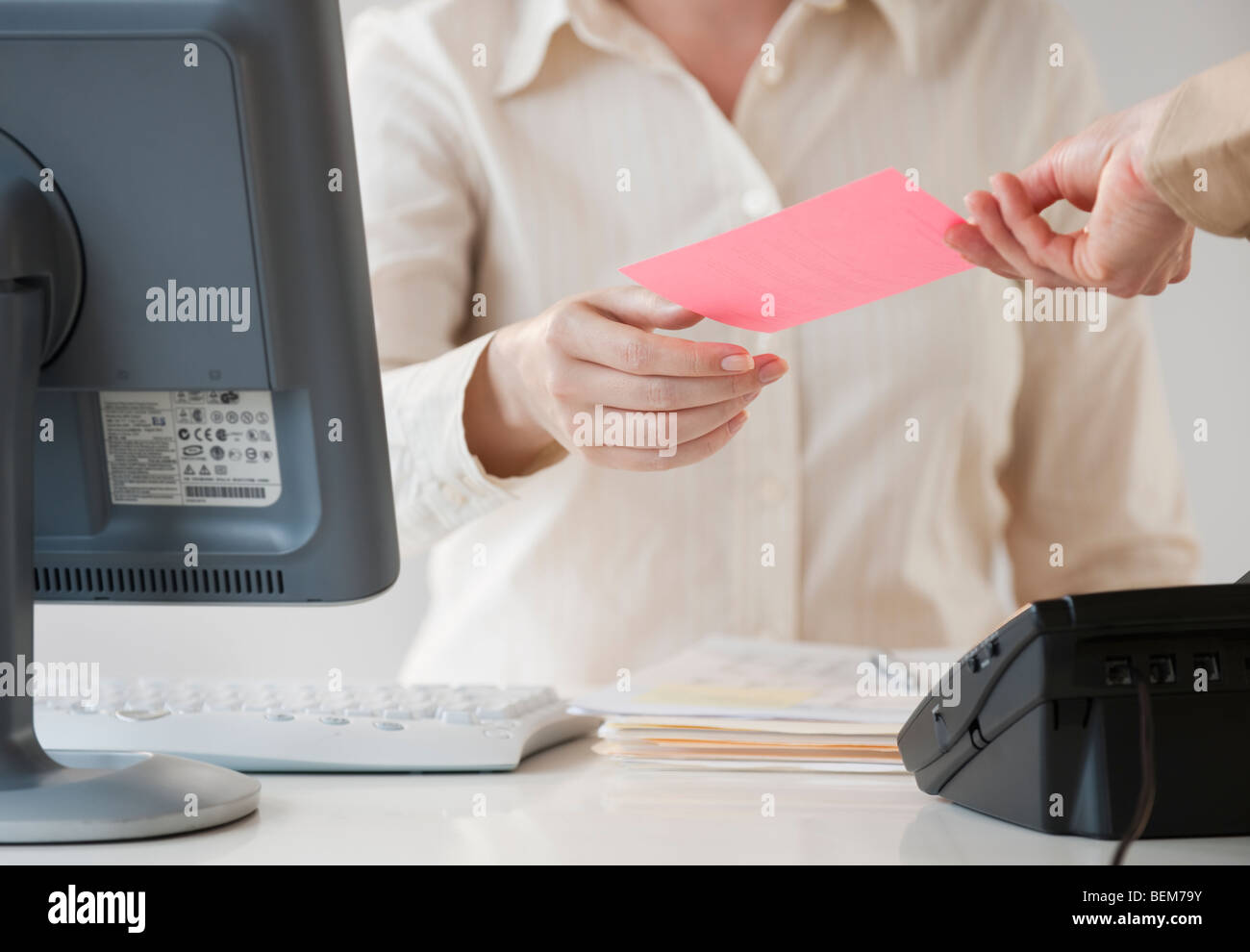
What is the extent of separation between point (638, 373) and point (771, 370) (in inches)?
3.4

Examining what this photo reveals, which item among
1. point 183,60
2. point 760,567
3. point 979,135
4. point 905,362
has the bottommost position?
point 760,567

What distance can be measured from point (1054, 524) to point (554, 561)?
619mm

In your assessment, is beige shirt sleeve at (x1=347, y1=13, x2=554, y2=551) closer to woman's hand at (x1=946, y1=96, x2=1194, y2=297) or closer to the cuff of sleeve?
the cuff of sleeve

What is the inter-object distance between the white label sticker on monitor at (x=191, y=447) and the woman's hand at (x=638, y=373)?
0.73 ft

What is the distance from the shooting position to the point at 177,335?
61 centimetres

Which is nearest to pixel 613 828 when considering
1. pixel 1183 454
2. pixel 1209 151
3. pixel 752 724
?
pixel 752 724

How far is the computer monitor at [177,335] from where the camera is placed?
573 mm

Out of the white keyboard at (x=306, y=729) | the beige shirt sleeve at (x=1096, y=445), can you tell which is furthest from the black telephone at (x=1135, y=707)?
the beige shirt sleeve at (x=1096, y=445)

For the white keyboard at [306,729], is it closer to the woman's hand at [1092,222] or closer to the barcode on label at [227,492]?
the barcode on label at [227,492]

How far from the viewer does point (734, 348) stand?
2.38 ft

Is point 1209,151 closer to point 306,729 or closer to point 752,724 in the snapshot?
point 752,724

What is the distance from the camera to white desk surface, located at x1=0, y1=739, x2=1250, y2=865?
521 millimetres
